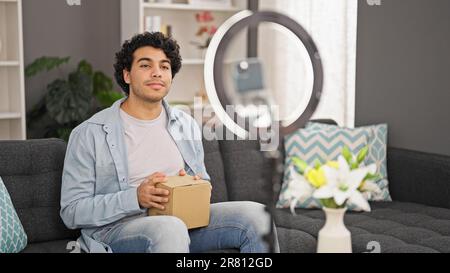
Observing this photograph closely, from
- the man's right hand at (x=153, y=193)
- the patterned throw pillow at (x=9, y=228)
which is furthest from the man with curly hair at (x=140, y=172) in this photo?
the patterned throw pillow at (x=9, y=228)

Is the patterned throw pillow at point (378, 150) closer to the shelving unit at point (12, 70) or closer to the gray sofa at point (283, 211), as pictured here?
the gray sofa at point (283, 211)

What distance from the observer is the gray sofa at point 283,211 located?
226 centimetres

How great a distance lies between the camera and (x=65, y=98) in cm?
399

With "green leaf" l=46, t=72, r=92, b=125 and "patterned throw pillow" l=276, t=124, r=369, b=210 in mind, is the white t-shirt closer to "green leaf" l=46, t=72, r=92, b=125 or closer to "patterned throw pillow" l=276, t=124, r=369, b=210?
"patterned throw pillow" l=276, t=124, r=369, b=210

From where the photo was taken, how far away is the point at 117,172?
6.96ft

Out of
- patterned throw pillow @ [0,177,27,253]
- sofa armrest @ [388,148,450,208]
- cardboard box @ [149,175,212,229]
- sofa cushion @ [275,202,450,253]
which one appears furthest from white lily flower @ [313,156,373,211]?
sofa armrest @ [388,148,450,208]

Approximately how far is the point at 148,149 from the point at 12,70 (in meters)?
2.01

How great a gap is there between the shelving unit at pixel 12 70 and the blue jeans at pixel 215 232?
1.98 metres

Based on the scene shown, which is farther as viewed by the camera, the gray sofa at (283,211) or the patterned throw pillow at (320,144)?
the patterned throw pillow at (320,144)

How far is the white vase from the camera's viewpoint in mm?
1615

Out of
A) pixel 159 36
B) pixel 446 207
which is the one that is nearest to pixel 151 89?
pixel 159 36

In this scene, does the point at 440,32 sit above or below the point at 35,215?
above
